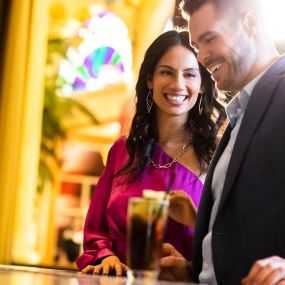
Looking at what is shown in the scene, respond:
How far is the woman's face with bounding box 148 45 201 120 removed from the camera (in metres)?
1.62

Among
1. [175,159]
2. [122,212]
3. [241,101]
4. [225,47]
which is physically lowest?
[122,212]

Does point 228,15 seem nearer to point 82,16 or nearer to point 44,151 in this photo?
point 44,151

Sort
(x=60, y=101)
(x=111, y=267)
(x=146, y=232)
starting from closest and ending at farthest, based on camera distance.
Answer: (x=146, y=232)
(x=111, y=267)
(x=60, y=101)

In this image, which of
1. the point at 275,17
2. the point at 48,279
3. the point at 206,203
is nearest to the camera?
the point at 48,279

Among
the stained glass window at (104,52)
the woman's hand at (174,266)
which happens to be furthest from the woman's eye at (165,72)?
the stained glass window at (104,52)

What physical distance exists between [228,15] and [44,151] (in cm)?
347

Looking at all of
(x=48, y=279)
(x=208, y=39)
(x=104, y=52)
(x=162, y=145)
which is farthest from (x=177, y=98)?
(x=104, y=52)

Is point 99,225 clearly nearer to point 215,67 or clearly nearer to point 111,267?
point 111,267

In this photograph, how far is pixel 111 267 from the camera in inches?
59.4

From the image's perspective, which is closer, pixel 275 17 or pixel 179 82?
pixel 179 82

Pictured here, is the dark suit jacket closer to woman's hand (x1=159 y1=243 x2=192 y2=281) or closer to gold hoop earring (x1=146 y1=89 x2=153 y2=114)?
woman's hand (x1=159 y1=243 x2=192 y2=281)

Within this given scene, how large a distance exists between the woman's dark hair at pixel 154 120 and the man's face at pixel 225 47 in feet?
0.68

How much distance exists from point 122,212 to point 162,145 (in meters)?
0.20

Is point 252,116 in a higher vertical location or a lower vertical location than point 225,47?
lower
